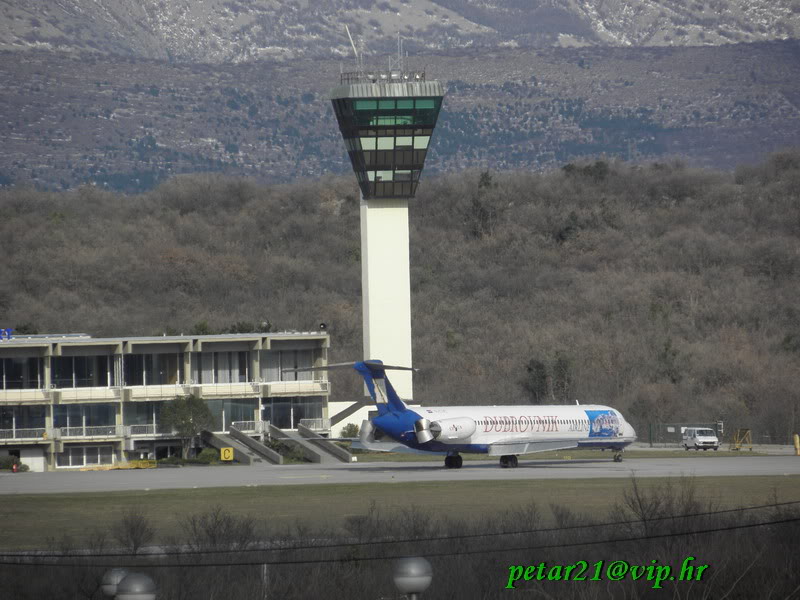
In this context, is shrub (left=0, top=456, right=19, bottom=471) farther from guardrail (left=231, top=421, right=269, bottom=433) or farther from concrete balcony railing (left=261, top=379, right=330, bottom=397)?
concrete balcony railing (left=261, top=379, right=330, bottom=397)

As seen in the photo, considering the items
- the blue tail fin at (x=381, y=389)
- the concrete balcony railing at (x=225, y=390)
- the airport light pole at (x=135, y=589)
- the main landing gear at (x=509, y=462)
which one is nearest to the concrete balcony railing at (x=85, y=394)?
the concrete balcony railing at (x=225, y=390)

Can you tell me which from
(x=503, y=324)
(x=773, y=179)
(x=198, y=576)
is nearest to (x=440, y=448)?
(x=198, y=576)

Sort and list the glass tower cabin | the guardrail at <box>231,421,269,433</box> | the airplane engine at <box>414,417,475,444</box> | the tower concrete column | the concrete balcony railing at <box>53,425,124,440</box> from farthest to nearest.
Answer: the tower concrete column < the glass tower cabin < the guardrail at <box>231,421,269,433</box> < the concrete balcony railing at <box>53,425,124,440</box> < the airplane engine at <box>414,417,475,444</box>

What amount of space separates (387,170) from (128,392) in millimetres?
17071

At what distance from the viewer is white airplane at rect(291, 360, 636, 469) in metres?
49.2

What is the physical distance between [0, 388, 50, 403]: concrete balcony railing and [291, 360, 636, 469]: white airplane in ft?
61.4

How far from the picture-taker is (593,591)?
59.3ft

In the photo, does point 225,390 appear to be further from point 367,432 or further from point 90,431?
point 367,432

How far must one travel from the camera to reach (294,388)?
70062 mm

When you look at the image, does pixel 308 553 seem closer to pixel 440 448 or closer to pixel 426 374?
pixel 440 448

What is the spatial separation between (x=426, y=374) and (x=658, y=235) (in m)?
42.6

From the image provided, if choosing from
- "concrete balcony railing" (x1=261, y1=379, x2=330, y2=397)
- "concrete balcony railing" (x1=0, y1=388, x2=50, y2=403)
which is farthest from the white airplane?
"concrete balcony railing" (x1=0, y1=388, x2=50, y2=403)

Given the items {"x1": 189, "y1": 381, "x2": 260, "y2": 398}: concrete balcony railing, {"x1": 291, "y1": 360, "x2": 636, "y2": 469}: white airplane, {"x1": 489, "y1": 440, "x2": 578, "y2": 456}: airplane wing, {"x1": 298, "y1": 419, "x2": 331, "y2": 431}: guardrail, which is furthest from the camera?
{"x1": 298, "y1": 419, "x2": 331, "y2": 431}: guardrail

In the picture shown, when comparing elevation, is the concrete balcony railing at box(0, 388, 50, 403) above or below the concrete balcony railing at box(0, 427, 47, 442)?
above
